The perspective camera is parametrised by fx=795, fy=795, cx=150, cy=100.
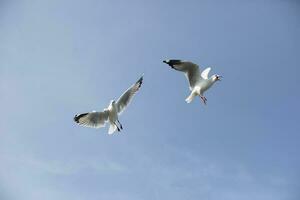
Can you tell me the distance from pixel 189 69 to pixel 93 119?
9.72 ft

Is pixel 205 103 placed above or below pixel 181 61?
below

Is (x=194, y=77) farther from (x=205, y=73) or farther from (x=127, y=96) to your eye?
(x=127, y=96)

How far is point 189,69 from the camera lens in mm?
20984

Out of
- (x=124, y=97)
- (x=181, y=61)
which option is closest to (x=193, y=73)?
(x=181, y=61)

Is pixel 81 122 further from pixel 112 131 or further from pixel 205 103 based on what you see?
pixel 205 103

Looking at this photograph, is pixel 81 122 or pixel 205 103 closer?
pixel 205 103

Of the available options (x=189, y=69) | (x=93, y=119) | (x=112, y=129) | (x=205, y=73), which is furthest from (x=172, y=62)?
(x=93, y=119)

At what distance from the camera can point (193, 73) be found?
21000 millimetres

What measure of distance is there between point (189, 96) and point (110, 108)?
225 cm

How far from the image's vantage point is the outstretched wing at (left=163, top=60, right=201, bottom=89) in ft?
68.3

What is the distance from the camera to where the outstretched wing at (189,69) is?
820 inches

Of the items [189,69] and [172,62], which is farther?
[189,69]

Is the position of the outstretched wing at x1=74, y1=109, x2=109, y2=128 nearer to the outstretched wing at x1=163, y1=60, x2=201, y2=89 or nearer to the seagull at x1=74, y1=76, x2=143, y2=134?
the seagull at x1=74, y1=76, x2=143, y2=134

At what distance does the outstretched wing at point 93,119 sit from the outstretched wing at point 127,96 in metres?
0.42
